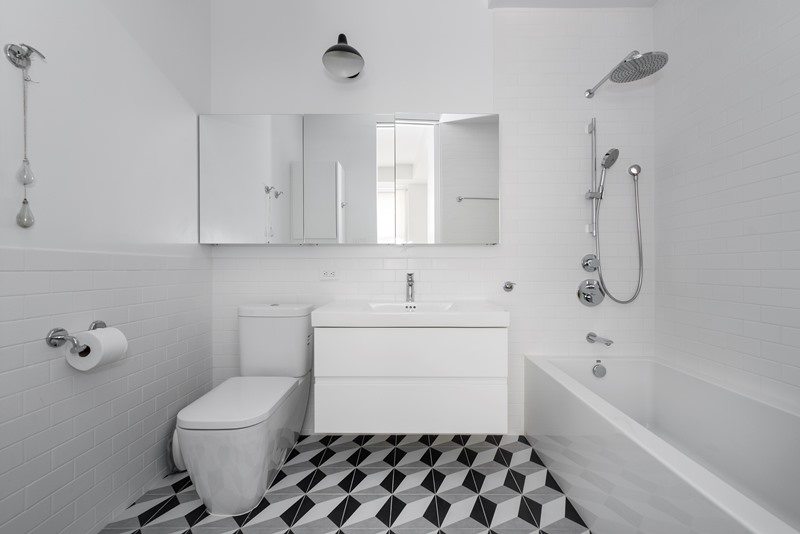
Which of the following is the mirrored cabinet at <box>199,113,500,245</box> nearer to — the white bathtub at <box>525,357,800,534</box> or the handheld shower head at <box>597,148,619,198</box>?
the handheld shower head at <box>597,148,619,198</box>

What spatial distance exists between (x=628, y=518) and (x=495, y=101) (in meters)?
2.10

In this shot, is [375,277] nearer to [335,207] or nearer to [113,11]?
[335,207]

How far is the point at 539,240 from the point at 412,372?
1.15 meters

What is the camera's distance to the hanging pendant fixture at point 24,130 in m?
1.15

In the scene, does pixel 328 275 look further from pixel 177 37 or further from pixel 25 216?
pixel 177 37

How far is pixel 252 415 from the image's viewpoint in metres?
1.49

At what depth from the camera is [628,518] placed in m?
1.21

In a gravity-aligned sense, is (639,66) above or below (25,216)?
above

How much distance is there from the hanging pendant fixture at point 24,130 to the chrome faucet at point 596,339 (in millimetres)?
2579

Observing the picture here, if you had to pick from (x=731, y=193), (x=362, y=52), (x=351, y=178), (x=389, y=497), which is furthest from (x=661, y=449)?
(x=362, y=52)

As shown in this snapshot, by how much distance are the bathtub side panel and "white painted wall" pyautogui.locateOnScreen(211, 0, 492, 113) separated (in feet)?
5.65

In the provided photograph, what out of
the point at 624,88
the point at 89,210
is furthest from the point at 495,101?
the point at 89,210

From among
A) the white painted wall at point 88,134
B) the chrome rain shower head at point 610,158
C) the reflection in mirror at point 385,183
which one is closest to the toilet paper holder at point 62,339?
the white painted wall at point 88,134

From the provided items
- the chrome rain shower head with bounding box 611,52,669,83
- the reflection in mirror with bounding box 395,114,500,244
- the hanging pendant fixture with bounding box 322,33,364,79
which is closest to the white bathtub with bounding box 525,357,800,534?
the reflection in mirror with bounding box 395,114,500,244
